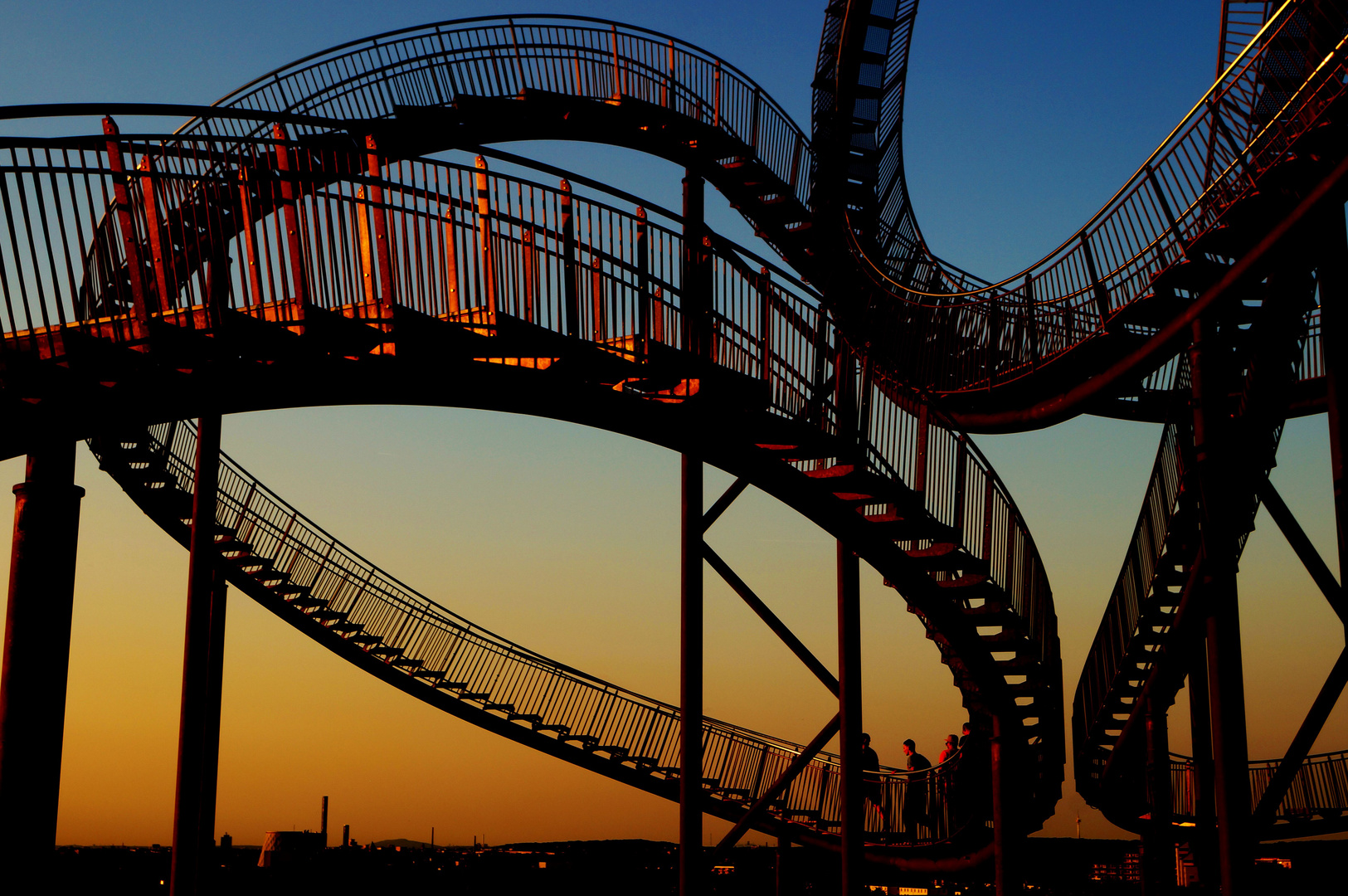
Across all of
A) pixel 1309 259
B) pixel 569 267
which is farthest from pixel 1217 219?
pixel 569 267

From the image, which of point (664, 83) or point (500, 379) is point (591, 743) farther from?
point (664, 83)

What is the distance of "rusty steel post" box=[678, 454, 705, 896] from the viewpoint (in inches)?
479

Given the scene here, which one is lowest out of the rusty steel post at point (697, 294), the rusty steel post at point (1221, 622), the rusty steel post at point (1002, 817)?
the rusty steel post at point (1002, 817)

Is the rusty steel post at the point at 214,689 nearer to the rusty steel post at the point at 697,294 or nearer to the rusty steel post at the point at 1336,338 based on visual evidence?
the rusty steel post at the point at 697,294

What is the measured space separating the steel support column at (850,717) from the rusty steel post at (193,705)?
6.15 m

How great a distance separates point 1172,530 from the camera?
12.0 m

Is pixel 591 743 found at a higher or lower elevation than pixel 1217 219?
lower

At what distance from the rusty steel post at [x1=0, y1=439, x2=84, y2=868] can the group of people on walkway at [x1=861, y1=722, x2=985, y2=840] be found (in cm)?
957

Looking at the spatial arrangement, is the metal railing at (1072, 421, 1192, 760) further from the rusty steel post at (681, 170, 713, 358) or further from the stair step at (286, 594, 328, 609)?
the stair step at (286, 594, 328, 609)

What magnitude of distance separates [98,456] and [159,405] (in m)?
6.75

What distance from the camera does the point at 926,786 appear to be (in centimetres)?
1594

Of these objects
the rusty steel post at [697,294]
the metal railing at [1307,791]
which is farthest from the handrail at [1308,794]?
the rusty steel post at [697,294]

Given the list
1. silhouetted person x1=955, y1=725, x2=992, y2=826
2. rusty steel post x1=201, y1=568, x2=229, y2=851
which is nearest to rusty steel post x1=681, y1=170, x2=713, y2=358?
rusty steel post x1=201, y1=568, x2=229, y2=851

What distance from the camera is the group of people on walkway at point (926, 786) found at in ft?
50.1
